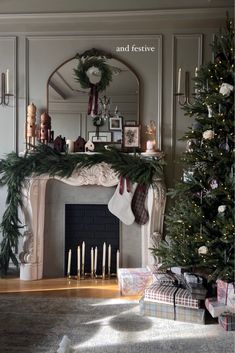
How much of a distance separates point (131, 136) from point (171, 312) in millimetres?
1761

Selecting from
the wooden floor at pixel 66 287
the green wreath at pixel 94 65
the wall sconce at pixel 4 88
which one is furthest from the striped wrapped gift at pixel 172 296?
the wall sconce at pixel 4 88

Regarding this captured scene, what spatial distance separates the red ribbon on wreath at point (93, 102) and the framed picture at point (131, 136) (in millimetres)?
347

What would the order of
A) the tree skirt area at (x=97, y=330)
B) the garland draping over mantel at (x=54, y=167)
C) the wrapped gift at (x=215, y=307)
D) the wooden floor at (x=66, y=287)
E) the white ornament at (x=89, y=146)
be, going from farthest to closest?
the white ornament at (x=89, y=146), the garland draping over mantel at (x=54, y=167), the wooden floor at (x=66, y=287), the wrapped gift at (x=215, y=307), the tree skirt area at (x=97, y=330)

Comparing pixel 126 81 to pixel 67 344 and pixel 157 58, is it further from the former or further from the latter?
pixel 67 344

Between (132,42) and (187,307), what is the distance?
2.56 m

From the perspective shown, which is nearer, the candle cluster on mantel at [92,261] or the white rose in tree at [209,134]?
the white rose in tree at [209,134]

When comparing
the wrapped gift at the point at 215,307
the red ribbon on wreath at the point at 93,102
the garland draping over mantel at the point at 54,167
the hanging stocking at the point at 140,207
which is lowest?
the wrapped gift at the point at 215,307

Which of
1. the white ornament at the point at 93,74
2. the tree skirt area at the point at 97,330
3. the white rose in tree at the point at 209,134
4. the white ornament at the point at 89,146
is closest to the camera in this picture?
the tree skirt area at the point at 97,330

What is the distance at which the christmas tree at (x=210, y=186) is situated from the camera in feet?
9.39

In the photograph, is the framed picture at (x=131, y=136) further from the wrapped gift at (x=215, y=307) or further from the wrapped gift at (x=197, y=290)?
the wrapped gift at (x=215, y=307)

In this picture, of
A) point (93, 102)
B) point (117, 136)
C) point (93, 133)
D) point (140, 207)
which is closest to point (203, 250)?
point (140, 207)

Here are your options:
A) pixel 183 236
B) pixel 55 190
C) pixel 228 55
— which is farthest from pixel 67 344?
pixel 228 55

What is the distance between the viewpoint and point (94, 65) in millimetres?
3926

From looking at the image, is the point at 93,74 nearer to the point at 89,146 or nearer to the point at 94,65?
the point at 94,65
